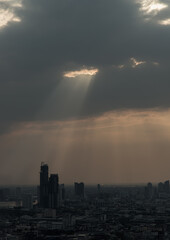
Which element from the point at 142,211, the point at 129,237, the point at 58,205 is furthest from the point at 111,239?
the point at 58,205

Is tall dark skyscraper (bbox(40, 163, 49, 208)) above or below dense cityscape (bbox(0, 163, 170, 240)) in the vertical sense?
above

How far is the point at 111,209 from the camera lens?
3204 inches

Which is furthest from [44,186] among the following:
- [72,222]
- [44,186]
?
[72,222]

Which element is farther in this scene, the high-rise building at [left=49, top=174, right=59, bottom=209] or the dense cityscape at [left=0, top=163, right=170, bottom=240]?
the high-rise building at [left=49, top=174, right=59, bottom=209]

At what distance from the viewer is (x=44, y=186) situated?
89.9 m

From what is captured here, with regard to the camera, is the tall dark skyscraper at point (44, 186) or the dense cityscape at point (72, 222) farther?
the tall dark skyscraper at point (44, 186)

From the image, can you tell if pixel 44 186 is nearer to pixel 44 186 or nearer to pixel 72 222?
pixel 44 186

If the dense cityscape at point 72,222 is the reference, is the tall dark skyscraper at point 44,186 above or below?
above

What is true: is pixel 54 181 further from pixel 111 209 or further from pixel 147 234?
pixel 147 234

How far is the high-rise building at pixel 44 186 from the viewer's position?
8712 centimetres

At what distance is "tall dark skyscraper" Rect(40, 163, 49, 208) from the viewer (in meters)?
87.1

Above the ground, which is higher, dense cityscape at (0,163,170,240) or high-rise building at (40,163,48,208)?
high-rise building at (40,163,48,208)

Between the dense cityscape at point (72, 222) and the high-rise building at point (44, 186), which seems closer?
the dense cityscape at point (72, 222)

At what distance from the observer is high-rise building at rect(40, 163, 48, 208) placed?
87125 mm
